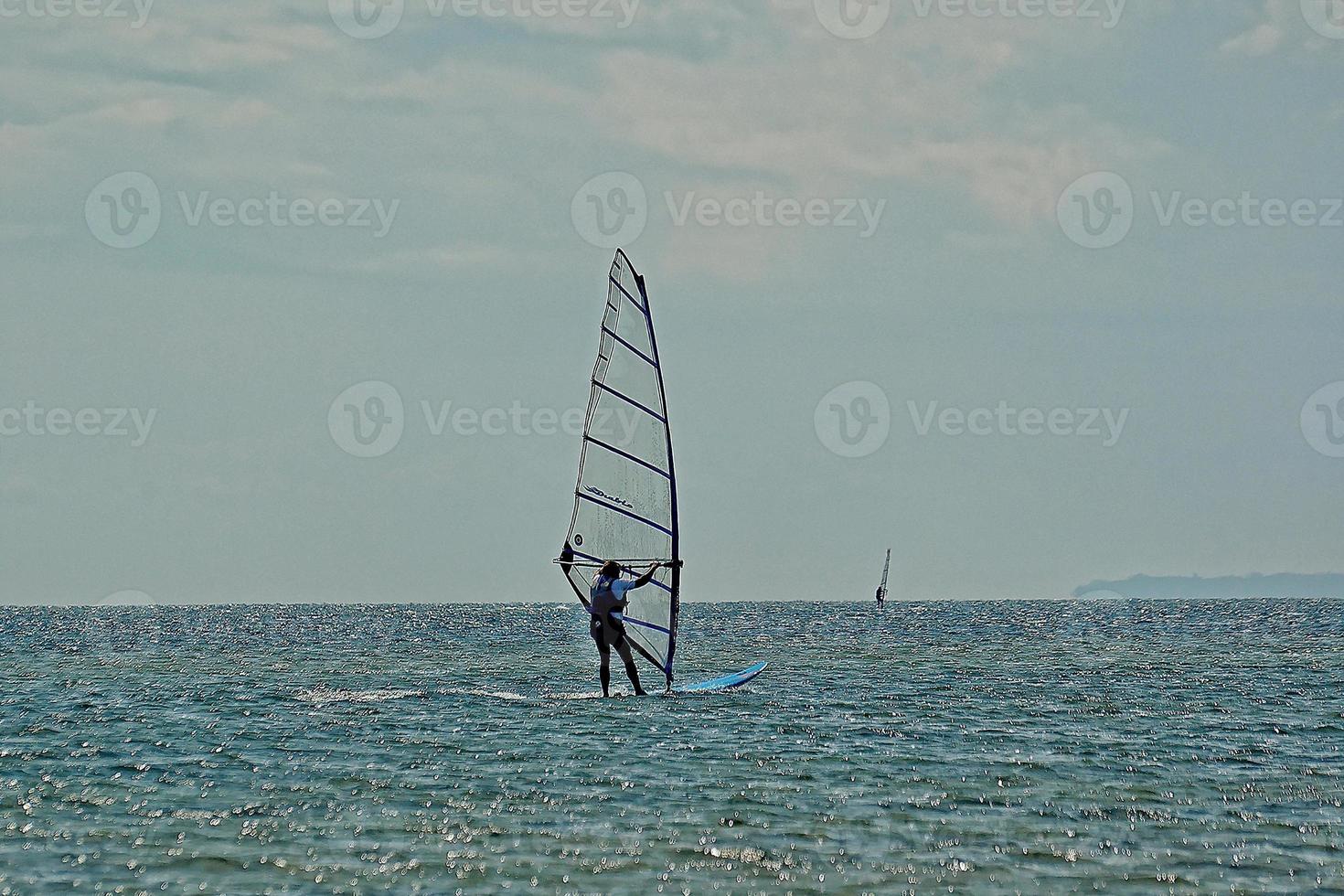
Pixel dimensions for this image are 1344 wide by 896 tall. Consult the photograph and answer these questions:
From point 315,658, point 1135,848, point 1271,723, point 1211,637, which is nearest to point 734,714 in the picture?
point 1271,723

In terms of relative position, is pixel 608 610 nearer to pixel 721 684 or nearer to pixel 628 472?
pixel 628 472

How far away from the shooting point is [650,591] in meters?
25.9

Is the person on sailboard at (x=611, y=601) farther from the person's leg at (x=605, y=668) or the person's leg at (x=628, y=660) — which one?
the person's leg at (x=605, y=668)

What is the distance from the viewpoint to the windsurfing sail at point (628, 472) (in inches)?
984

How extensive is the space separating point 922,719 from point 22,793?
14.3m

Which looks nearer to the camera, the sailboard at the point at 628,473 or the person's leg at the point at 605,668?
the sailboard at the point at 628,473

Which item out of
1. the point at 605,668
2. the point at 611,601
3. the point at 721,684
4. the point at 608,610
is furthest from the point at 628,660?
the point at 721,684

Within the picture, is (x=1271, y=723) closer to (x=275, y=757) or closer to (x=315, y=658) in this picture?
(x=275, y=757)

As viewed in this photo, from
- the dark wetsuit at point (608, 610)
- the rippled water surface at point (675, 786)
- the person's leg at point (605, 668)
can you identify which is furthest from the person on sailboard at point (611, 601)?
the rippled water surface at point (675, 786)

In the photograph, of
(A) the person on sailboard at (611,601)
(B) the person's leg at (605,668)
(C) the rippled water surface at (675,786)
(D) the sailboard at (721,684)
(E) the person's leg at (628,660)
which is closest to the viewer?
(C) the rippled water surface at (675,786)

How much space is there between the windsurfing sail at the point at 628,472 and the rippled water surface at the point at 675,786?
2.36 m

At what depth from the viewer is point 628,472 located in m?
25.4

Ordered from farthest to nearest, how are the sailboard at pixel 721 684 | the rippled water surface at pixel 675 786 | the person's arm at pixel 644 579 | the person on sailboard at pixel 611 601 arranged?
the sailboard at pixel 721 684 → the person on sailboard at pixel 611 601 → the person's arm at pixel 644 579 → the rippled water surface at pixel 675 786

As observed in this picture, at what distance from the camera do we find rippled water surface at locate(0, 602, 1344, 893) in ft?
43.8
